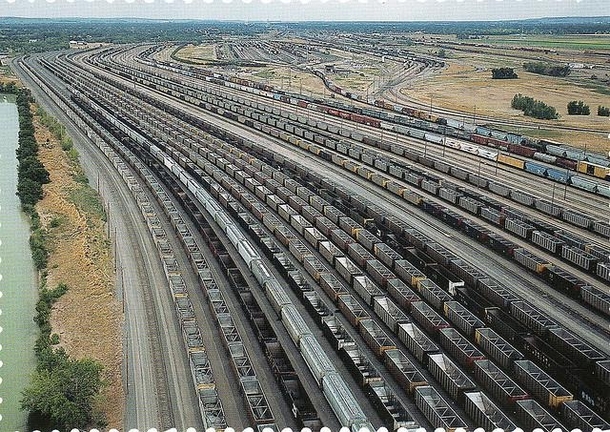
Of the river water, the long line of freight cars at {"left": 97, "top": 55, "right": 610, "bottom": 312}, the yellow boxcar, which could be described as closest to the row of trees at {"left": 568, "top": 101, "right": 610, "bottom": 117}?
the yellow boxcar

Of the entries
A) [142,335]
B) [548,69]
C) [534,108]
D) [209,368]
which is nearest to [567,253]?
[209,368]

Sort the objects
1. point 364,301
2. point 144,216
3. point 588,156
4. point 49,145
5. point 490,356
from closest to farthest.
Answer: point 490,356, point 364,301, point 144,216, point 588,156, point 49,145

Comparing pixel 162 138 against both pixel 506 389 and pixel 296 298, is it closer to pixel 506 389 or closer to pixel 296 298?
pixel 296 298

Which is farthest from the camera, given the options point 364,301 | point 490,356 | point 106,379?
point 364,301

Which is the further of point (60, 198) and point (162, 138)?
point (162, 138)

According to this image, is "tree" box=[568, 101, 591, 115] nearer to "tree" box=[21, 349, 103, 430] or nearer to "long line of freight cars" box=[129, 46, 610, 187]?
"long line of freight cars" box=[129, 46, 610, 187]

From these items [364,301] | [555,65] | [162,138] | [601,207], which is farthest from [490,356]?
[555,65]
